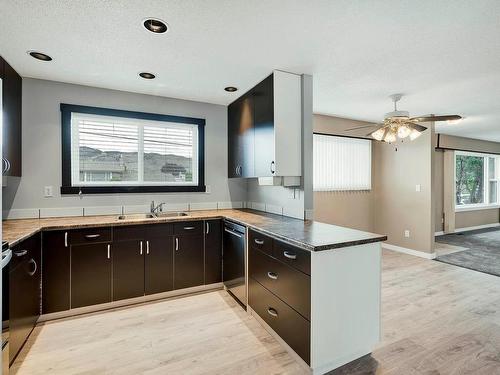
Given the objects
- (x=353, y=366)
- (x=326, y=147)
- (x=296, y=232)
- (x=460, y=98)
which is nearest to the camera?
(x=353, y=366)

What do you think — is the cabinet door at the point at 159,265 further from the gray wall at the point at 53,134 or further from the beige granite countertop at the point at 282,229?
the gray wall at the point at 53,134

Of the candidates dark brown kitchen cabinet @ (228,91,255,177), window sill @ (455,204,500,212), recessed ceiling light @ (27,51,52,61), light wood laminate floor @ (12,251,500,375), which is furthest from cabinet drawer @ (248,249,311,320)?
window sill @ (455,204,500,212)

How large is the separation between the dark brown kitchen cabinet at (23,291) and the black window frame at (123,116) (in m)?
0.87

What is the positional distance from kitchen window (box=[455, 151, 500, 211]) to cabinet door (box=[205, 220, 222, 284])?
261 inches

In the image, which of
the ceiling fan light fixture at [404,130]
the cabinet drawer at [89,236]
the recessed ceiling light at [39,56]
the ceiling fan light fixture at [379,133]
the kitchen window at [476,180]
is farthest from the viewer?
the kitchen window at [476,180]

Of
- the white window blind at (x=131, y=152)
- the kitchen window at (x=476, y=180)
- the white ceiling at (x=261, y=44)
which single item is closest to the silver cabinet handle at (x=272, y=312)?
the white window blind at (x=131, y=152)

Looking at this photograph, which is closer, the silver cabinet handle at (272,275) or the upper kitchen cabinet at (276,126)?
the silver cabinet handle at (272,275)

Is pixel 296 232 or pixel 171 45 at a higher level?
pixel 171 45

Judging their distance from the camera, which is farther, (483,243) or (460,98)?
(483,243)

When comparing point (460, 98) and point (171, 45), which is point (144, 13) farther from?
point (460, 98)

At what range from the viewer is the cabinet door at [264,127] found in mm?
2746

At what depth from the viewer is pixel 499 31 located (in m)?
1.98

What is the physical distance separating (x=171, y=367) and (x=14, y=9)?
2657 mm

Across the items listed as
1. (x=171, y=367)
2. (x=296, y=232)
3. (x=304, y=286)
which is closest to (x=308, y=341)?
(x=304, y=286)
